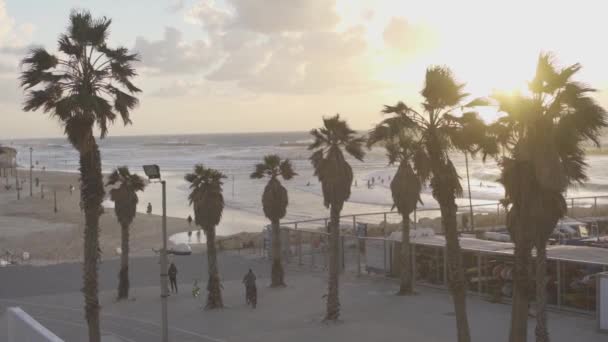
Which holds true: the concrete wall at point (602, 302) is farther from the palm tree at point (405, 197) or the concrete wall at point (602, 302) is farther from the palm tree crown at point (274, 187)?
the palm tree crown at point (274, 187)

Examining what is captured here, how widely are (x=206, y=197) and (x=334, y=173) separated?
20.3ft

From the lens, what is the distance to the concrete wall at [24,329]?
1005 centimetres

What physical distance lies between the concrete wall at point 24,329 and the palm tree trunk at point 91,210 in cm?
499

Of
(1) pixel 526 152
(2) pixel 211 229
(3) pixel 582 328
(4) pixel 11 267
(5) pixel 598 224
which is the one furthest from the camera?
(5) pixel 598 224

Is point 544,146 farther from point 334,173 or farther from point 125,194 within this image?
point 125,194

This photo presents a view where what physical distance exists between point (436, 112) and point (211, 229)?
13975mm

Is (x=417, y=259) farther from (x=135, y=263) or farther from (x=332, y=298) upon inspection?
(x=135, y=263)

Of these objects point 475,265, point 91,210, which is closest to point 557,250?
point 475,265

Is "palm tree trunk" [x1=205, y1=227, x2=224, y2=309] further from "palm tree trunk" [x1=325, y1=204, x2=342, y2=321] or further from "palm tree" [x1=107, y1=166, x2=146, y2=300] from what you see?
"palm tree trunk" [x1=325, y1=204, x2=342, y2=321]

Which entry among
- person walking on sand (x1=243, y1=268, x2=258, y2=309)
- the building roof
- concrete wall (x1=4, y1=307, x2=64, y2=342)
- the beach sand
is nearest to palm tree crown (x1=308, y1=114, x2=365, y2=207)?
person walking on sand (x1=243, y1=268, x2=258, y2=309)

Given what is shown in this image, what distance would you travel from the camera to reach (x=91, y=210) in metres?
17.8

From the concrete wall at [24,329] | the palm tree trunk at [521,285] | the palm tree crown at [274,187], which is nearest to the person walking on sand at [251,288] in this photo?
the palm tree crown at [274,187]

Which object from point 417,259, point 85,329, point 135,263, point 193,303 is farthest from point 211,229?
point 135,263

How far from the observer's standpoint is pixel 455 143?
17.1 m
